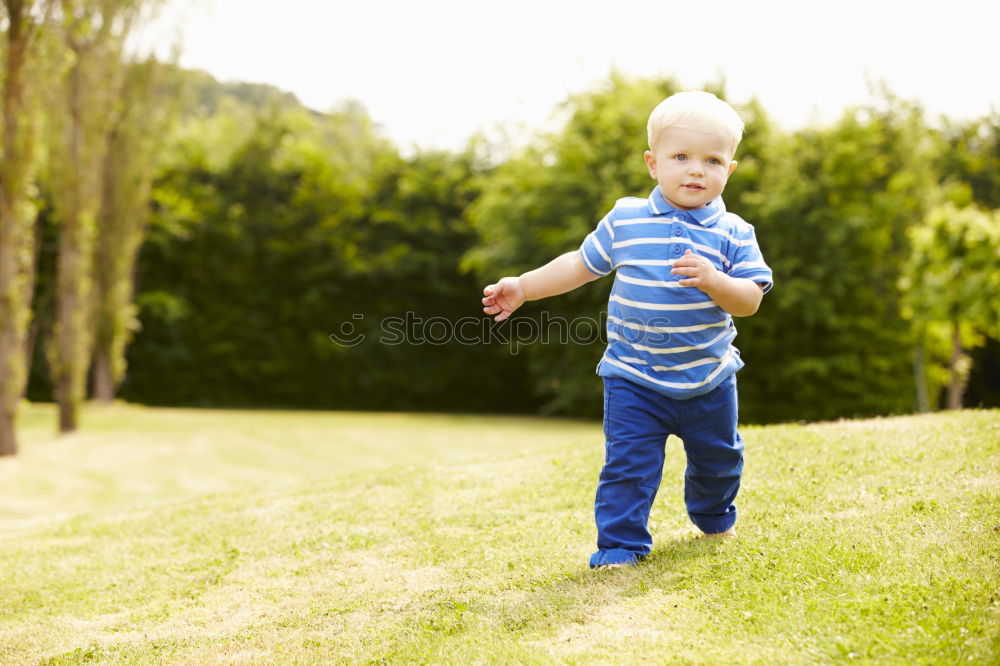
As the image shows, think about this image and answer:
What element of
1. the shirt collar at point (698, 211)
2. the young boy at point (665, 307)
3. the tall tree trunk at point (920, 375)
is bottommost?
the tall tree trunk at point (920, 375)

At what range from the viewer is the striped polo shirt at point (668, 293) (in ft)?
12.2

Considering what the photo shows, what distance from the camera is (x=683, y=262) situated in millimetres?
3527

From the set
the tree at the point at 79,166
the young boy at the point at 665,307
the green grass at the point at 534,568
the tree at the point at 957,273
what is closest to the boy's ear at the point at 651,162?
the young boy at the point at 665,307

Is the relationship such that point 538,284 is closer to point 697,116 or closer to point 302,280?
point 697,116

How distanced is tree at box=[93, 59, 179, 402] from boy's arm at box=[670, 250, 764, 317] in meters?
17.8

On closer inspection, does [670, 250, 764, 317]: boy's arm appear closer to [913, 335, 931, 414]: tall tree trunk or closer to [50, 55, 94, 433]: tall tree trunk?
[50, 55, 94, 433]: tall tree trunk

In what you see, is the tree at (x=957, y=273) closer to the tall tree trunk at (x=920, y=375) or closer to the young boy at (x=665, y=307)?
the tall tree trunk at (x=920, y=375)

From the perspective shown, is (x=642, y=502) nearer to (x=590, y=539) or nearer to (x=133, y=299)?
(x=590, y=539)

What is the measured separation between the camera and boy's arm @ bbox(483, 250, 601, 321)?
3900mm

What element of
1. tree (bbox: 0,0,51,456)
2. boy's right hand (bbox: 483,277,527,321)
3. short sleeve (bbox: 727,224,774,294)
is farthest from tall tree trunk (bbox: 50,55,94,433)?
short sleeve (bbox: 727,224,774,294)

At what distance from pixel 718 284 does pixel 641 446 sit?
0.79 metres

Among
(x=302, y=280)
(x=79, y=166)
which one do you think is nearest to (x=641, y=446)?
(x=79, y=166)

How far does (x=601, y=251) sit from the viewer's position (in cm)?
389

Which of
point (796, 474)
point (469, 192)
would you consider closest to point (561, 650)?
point (796, 474)
